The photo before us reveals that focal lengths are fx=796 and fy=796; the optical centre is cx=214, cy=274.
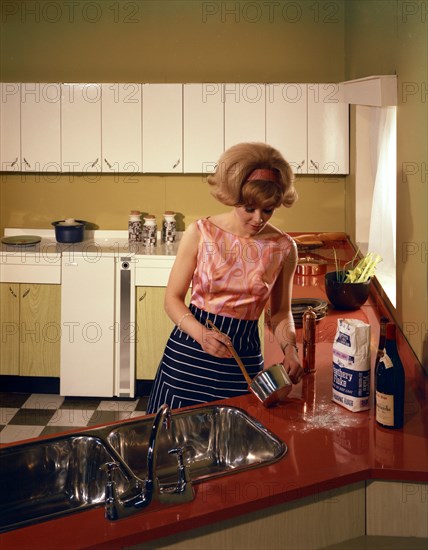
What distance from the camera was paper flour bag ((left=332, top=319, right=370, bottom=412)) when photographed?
2.26 meters

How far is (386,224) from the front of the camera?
444 centimetres

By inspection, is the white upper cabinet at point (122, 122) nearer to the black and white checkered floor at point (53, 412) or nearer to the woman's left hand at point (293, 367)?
the black and white checkered floor at point (53, 412)

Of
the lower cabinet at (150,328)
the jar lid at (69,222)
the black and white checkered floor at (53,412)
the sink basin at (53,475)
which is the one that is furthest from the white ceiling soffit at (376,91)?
the jar lid at (69,222)

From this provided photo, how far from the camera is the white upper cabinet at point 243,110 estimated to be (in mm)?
5426

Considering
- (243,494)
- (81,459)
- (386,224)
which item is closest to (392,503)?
(243,494)

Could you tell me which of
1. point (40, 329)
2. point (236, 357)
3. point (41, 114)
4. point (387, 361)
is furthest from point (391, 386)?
point (41, 114)

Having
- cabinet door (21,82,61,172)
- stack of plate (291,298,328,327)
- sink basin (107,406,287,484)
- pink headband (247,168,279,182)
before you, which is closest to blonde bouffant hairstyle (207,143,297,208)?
pink headband (247,168,279,182)

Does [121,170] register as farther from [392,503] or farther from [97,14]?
[392,503]

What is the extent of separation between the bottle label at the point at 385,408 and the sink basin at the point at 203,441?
1.00 feet

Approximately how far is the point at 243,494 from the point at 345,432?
0.45 metres

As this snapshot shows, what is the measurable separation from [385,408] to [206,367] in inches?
29.0

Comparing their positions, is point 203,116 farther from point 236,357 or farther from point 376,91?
point 236,357

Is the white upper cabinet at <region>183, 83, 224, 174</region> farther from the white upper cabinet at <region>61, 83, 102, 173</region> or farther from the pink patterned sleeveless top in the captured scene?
the pink patterned sleeveless top

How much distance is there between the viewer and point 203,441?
2.31 metres
